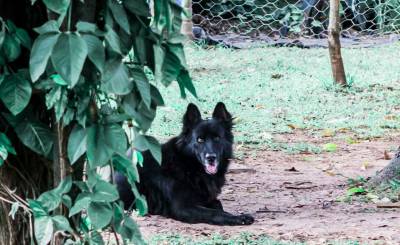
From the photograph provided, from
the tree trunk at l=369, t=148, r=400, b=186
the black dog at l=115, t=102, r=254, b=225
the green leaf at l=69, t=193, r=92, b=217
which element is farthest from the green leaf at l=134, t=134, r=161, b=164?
the tree trunk at l=369, t=148, r=400, b=186

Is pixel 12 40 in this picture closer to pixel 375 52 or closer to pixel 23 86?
pixel 23 86

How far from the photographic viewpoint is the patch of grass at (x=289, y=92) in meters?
9.16

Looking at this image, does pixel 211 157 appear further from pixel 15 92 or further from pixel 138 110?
pixel 15 92

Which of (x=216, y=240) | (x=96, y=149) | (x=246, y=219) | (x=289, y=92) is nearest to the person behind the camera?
(x=96, y=149)

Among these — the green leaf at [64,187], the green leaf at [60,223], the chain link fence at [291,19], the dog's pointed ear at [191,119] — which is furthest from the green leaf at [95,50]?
the chain link fence at [291,19]

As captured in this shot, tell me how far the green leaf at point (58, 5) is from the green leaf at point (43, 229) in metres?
0.67

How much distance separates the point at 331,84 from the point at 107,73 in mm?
9108

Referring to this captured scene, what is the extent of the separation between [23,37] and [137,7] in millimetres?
368

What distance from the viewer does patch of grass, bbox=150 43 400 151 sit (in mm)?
9156

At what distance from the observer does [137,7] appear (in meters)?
2.70

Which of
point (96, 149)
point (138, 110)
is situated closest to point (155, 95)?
point (138, 110)

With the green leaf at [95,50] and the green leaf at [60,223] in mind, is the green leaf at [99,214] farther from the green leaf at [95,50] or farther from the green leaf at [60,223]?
the green leaf at [95,50]

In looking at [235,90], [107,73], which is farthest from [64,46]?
[235,90]

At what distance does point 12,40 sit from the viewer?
2615 millimetres
